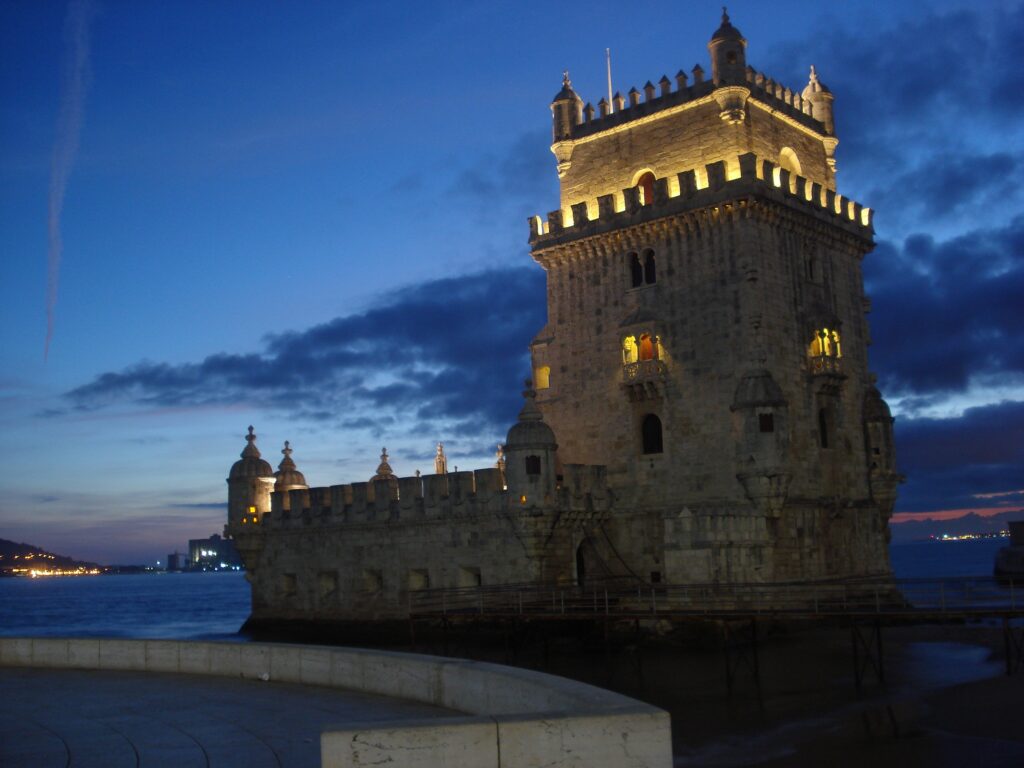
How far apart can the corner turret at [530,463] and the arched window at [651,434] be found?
13.0 feet

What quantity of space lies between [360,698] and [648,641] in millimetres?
23579

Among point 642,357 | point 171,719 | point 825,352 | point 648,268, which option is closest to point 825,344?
point 825,352

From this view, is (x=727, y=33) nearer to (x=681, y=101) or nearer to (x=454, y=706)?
(x=681, y=101)

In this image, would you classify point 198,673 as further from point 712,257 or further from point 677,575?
point 712,257

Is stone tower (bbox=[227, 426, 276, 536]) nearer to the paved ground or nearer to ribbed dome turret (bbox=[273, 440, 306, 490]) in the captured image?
ribbed dome turret (bbox=[273, 440, 306, 490])

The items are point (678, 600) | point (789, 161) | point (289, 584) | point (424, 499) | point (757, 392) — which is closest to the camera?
point (678, 600)

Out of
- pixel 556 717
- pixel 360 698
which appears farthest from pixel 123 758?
pixel 556 717

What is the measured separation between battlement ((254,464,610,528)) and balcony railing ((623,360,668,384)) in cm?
379

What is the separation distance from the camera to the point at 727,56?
42.6m

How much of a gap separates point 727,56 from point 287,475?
93.7 feet

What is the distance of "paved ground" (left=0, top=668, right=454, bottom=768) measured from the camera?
12.0m

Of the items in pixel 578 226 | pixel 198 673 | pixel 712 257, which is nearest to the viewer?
pixel 198 673

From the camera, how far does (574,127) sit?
155ft

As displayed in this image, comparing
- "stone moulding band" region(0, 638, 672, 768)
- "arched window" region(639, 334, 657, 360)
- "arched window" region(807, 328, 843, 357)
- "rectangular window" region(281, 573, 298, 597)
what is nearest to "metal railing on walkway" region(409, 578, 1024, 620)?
"rectangular window" region(281, 573, 298, 597)
